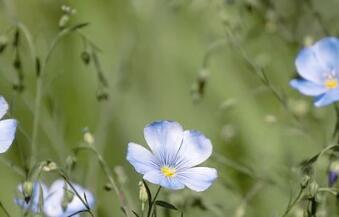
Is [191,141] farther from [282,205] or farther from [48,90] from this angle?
[282,205]

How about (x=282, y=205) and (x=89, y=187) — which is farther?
A: (x=282, y=205)

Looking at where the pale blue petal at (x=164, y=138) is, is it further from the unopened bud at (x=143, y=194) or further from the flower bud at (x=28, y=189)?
the flower bud at (x=28, y=189)

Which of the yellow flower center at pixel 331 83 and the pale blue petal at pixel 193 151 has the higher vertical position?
the yellow flower center at pixel 331 83

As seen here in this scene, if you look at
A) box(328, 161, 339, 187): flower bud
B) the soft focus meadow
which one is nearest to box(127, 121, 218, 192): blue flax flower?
box(328, 161, 339, 187): flower bud

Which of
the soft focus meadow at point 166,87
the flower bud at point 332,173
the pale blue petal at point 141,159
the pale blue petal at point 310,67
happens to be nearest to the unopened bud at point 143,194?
the pale blue petal at point 141,159

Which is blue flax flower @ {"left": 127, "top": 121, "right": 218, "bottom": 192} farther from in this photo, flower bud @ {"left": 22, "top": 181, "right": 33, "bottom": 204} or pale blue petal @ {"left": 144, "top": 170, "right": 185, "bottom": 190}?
flower bud @ {"left": 22, "top": 181, "right": 33, "bottom": 204}

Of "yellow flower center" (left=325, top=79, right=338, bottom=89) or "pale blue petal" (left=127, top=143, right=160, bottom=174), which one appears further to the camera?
"yellow flower center" (left=325, top=79, right=338, bottom=89)

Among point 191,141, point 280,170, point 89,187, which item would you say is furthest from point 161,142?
point 280,170
